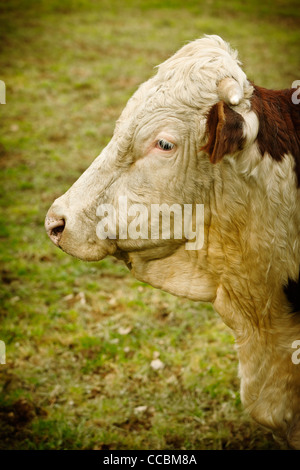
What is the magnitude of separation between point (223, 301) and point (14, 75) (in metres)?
9.19

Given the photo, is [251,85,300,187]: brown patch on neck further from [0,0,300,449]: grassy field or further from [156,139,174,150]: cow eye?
[0,0,300,449]: grassy field

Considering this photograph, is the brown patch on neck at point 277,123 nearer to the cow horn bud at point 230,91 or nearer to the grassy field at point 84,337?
the cow horn bud at point 230,91

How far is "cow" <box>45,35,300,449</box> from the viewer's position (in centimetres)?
208

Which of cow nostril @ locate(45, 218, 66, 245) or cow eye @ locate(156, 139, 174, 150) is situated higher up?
cow eye @ locate(156, 139, 174, 150)

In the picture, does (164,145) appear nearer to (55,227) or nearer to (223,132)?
(223,132)

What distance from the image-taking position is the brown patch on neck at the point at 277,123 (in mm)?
2078

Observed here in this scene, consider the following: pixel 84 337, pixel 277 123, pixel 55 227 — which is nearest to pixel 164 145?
pixel 277 123

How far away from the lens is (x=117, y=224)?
→ 232cm

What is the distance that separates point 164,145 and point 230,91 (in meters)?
0.40

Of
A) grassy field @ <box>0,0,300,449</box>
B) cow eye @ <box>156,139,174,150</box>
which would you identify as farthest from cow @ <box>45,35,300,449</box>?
grassy field @ <box>0,0,300,449</box>

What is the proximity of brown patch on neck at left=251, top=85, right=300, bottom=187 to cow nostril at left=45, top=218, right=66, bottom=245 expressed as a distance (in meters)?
1.11

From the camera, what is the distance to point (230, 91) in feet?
6.49

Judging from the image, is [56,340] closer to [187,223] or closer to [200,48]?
[187,223]
